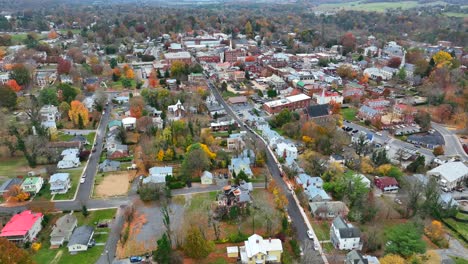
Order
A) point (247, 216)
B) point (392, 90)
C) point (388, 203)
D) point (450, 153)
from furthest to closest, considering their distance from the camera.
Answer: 1. point (392, 90)
2. point (450, 153)
3. point (388, 203)
4. point (247, 216)

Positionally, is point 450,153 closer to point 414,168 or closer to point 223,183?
point 414,168

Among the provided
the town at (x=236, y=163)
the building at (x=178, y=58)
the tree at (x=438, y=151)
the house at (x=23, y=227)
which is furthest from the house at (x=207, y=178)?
the building at (x=178, y=58)

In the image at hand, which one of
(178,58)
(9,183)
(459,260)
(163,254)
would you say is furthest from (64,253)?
(178,58)

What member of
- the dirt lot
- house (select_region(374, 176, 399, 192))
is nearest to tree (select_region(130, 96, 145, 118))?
the dirt lot

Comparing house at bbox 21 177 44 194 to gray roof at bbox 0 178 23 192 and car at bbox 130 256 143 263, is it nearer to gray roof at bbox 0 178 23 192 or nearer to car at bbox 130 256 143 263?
gray roof at bbox 0 178 23 192

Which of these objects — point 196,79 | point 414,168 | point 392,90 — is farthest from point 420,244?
point 196,79
